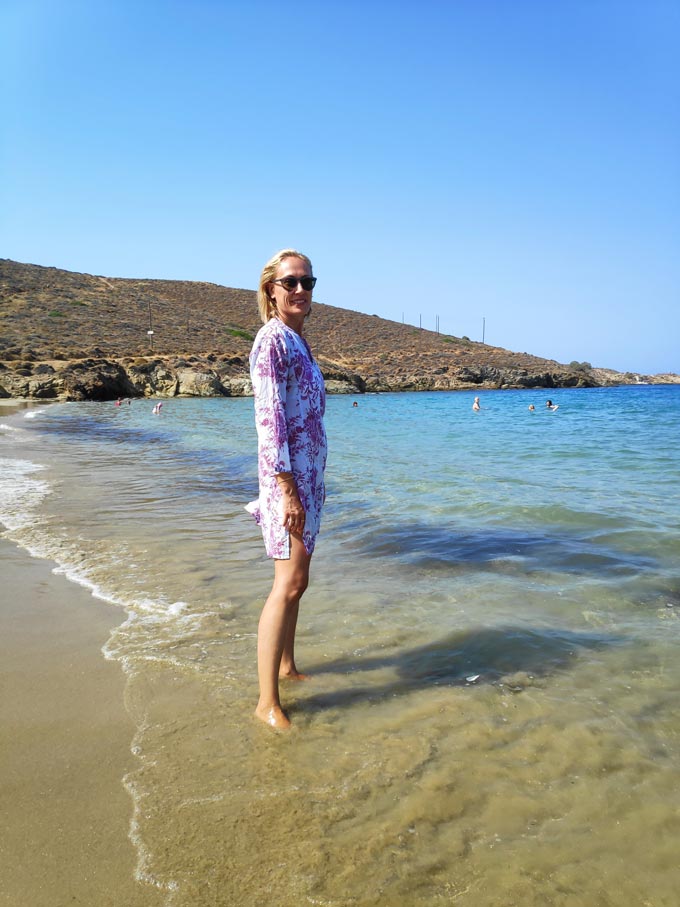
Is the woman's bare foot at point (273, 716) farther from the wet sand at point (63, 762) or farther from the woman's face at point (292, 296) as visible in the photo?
the woman's face at point (292, 296)

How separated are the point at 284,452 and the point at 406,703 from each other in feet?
4.09

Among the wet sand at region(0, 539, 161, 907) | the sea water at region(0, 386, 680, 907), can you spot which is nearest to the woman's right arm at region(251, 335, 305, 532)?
the sea water at region(0, 386, 680, 907)

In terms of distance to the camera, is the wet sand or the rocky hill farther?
the rocky hill

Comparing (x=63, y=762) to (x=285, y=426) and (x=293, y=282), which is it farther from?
(x=293, y=282)

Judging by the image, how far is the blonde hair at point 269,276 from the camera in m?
2.91

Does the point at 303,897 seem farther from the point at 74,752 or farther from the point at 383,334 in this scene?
the point at 383,334

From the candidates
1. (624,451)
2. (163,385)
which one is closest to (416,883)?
(624,451)

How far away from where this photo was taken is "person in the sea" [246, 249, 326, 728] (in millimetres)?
2664

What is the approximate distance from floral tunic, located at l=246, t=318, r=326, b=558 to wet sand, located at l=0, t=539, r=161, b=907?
39.1 inches

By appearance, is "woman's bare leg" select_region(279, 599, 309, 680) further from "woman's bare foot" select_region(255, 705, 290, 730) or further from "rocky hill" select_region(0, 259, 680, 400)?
"rocky hill" select_region(0, 259, 680, 400)

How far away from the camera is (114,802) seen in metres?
2.03

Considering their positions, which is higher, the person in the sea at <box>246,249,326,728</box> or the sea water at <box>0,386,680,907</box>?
the person in the sea at <box>246,249,326,728</box>

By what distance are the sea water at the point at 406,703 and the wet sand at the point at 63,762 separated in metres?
0.08

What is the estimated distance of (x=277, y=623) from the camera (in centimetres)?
273
